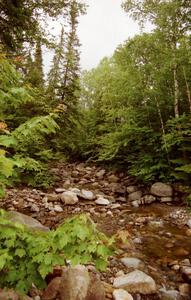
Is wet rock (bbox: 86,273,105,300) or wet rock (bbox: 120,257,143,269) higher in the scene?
wet rock (bbox: 86,273,105,300)

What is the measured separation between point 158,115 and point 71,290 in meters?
11.5

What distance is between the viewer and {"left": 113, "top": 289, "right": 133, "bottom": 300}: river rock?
4739mm

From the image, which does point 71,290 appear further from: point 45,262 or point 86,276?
point 45,262

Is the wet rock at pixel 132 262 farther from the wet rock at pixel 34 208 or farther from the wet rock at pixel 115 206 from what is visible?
the wet rock at pixel 115 206

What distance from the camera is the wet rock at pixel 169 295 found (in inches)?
203

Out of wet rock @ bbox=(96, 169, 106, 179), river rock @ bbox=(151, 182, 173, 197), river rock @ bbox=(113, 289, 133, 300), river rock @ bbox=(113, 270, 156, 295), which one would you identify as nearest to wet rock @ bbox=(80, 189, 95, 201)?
river rock @ bbox=(151, 182, 173, 197)

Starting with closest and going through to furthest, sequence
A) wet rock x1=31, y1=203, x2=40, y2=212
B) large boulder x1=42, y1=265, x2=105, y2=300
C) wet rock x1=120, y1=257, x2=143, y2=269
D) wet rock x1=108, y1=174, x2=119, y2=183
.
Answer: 1. large boulder x1=42, y1=265, x2=105, y2=300
2. wet rock x1=120, y1=257, x2=143, y2=269
3. wet rock x1=31, y1=203, x2=40, y2=212
4. wet rock x1=108, y1=174, x2=119, y2=183

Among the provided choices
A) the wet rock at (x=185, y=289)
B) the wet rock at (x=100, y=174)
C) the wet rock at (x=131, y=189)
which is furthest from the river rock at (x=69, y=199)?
the wet rock at (x=185, y=289)

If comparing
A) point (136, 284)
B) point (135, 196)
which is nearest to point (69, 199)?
point (135, 196)

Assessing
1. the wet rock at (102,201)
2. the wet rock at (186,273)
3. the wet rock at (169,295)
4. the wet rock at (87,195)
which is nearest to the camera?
the wet rock at (169,295)

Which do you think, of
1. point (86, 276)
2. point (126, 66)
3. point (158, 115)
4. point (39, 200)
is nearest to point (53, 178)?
point (39, 200)

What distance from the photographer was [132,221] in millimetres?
9367

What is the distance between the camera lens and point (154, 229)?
28.7 feet

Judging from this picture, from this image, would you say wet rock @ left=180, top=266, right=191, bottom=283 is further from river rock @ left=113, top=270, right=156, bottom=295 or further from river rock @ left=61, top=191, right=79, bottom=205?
river rock @ left=61, top=191, right=79, bottom=205
